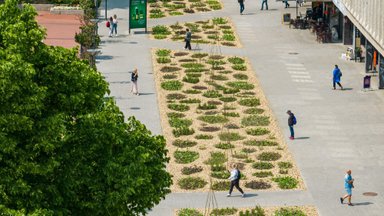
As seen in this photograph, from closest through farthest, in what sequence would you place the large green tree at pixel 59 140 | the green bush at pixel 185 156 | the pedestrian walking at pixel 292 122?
the large green tree at pixel 59 140
the green bush at pixel 185 156
the pedestrian walking at pixel 292 122

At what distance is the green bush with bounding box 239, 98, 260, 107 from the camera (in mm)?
59812

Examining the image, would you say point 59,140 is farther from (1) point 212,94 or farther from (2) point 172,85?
(2) point 172,85

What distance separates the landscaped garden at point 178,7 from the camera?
283ft

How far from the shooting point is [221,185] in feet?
152

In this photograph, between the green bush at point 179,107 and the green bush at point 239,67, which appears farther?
the green bush at point 239,67

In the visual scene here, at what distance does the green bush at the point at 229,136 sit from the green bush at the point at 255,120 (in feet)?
5.98

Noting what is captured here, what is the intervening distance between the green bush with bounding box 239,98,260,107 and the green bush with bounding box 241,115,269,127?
8.06 feet

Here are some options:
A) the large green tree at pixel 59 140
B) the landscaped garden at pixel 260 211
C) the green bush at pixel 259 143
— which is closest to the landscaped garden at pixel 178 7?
the green bush at pixel 259 143

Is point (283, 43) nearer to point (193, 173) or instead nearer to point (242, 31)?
point (242, 31)

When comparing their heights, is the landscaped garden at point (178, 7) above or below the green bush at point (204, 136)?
above

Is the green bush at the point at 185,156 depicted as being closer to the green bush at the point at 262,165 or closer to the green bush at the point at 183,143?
the green bush at the point at 183,143

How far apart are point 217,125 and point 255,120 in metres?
2.02

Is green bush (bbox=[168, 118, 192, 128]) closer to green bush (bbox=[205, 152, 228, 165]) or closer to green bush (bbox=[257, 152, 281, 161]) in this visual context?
green bush (bbox=[205, 152, 228, 165])

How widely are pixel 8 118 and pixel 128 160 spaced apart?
4120 mm
